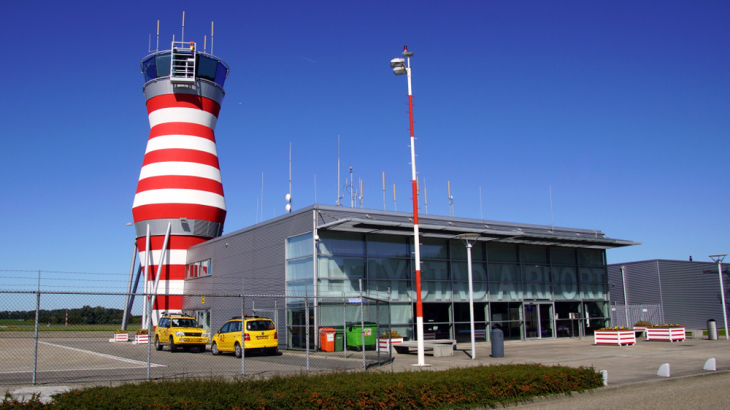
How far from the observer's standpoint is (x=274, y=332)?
22.6 meters

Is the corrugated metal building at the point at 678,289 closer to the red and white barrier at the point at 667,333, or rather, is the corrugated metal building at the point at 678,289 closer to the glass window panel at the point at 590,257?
the glass window panel at the point at 590,257

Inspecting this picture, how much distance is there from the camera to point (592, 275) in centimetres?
3684

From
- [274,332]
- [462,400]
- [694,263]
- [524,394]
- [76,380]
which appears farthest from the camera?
[694,263]

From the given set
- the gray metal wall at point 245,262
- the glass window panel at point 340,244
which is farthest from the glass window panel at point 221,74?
the glass window panel at point 340,244

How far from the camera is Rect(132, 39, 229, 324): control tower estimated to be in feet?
125

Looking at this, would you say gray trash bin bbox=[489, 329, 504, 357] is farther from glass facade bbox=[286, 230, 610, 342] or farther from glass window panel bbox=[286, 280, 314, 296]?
glass window panel bbox=[286, 280, 314, 296]

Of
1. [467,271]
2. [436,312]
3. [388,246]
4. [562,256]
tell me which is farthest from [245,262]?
[562,256]

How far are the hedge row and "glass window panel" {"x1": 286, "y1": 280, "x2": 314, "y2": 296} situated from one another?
1341 centimetres

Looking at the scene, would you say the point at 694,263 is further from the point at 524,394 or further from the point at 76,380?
the point at 76,380

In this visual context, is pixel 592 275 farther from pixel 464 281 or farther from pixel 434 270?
pixel 434 270

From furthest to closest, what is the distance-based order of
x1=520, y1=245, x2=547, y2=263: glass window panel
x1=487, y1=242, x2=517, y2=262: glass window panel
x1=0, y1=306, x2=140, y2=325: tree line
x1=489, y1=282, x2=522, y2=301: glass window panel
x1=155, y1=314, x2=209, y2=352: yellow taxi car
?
x1=520, y1=245, x2=547, y2=263: glass window panel < x1=487, y1=242, x2=517, y2=262: glass window panel < x1=489, y1=282, x2=522, y2=301: glass window panel < x1=155, y1=314, x2=209, y2=352: yellow taxi car < x1=0, y1=306, x2=140, y2=325: tree line

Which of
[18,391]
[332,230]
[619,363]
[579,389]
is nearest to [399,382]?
[579,389]

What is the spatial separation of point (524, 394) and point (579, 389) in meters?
1.69

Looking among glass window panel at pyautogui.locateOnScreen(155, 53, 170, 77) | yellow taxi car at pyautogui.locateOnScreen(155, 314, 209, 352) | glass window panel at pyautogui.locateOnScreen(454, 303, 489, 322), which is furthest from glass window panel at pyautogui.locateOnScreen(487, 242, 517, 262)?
glass window panel at pyautogui.locateOnScreen(155, 53, 170, 77)
